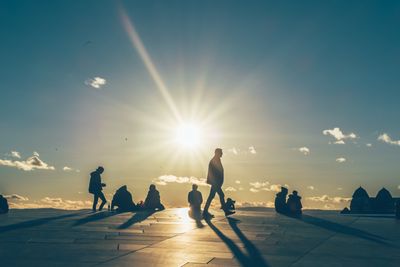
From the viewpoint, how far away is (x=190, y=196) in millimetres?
22359

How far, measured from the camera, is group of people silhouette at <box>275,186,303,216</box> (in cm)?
2234

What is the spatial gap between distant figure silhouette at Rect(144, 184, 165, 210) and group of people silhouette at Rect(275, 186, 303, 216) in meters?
5.93

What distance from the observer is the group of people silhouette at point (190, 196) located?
18891 mm

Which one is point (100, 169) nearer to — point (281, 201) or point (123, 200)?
point (123, 200)

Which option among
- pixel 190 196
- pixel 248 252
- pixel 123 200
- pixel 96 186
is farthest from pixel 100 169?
pixel 248 252

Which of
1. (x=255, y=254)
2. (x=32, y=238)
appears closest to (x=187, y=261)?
(x=255, y=254)

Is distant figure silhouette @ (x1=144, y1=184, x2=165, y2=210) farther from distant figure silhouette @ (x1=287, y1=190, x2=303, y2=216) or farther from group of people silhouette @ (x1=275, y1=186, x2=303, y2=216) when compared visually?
distant figure silhouette @ (x1=287, y1=190, x2=303, y2=216)

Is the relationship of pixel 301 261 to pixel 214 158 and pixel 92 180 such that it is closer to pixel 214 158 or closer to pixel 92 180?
pixel 214 158

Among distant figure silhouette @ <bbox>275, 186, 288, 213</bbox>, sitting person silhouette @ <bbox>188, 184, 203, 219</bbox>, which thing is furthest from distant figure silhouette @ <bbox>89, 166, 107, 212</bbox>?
distant figure silhouette @ <bbox>275, 186, 288, 213</bbox>

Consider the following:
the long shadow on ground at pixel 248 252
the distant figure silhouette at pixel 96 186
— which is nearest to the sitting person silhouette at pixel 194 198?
the distant figure silhouette at pixel 96 186

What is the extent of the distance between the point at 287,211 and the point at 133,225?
32.1ft

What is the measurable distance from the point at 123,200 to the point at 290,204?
7.70 metres

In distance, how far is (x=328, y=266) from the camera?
749cm

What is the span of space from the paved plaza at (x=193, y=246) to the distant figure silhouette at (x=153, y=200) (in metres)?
10.2
